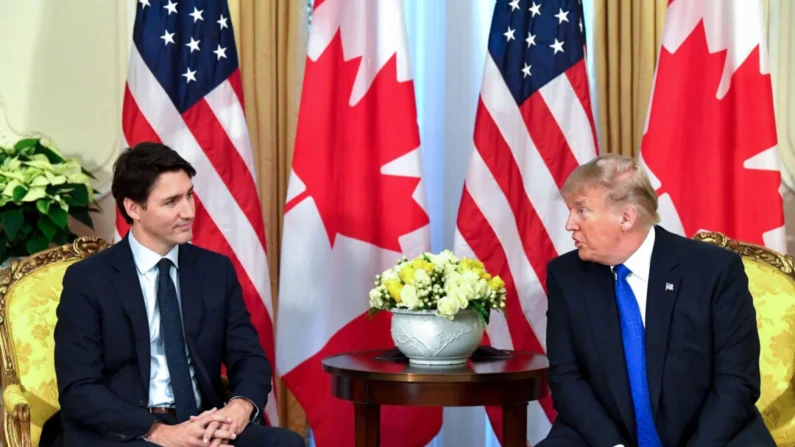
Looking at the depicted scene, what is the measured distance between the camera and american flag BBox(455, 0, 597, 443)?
4793 mm

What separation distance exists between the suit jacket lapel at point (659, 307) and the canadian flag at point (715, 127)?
4.18 feet

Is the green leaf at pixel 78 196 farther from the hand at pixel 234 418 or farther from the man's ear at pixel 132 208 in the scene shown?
the hand at pixel 234 418

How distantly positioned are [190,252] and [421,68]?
7.58 ft

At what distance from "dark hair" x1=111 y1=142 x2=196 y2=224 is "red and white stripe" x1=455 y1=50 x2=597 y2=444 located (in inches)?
65.3

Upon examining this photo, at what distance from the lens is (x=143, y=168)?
3.54m

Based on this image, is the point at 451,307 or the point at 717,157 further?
the point at 717,157

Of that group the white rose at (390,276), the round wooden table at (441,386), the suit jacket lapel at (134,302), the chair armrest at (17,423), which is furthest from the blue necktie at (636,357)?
the chair armrest at (17,423)

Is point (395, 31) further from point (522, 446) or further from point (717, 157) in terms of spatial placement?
point (522, 446)

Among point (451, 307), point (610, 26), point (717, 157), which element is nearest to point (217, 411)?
point (451, 307)

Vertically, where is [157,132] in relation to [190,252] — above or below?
above

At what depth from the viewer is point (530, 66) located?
4852 millimetres

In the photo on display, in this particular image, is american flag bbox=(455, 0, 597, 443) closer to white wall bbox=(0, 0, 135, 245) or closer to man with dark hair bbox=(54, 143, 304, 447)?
man with dark hair bbox=(54, 143, 304, 447)

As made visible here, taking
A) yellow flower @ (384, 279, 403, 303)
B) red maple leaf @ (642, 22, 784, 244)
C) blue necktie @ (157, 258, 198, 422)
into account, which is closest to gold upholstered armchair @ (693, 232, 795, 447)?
red maple leaf @ (642, 22, 784, 244)

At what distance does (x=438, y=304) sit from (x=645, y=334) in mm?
842
